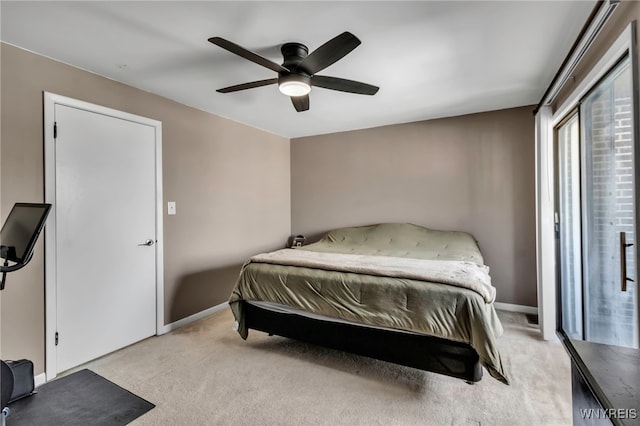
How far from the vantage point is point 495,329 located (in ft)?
6.33

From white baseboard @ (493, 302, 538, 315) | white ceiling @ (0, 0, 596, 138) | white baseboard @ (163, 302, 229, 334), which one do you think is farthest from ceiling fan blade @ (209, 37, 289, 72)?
white baseboard @ (493, 302, 538, 315)

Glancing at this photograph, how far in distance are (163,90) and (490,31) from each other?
9.29ft

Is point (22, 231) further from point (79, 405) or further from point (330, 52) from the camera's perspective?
point (330, 52)

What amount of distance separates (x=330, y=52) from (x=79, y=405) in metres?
2.76

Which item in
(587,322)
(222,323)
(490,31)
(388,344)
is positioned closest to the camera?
(490,31)

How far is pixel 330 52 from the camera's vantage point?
180 cm

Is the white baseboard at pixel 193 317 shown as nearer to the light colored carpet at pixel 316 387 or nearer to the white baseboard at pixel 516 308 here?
the light colored carpet at pixel 316 387

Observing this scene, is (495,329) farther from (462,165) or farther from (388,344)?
(462,165)

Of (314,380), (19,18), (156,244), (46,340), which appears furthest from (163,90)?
(314,380)

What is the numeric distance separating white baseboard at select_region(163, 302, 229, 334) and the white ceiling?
7.85 ft

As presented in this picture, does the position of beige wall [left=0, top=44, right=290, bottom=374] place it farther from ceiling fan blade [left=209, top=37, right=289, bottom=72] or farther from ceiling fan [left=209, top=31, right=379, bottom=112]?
ceiling fan blade [left=209, top=37, right=289, bottom=72]

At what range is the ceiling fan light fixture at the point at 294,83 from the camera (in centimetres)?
210

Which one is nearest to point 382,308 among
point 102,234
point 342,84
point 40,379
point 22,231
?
point 342,84

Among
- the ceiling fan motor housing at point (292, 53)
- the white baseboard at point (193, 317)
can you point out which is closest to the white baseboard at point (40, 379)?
the white baseboard at point (193, 317)
